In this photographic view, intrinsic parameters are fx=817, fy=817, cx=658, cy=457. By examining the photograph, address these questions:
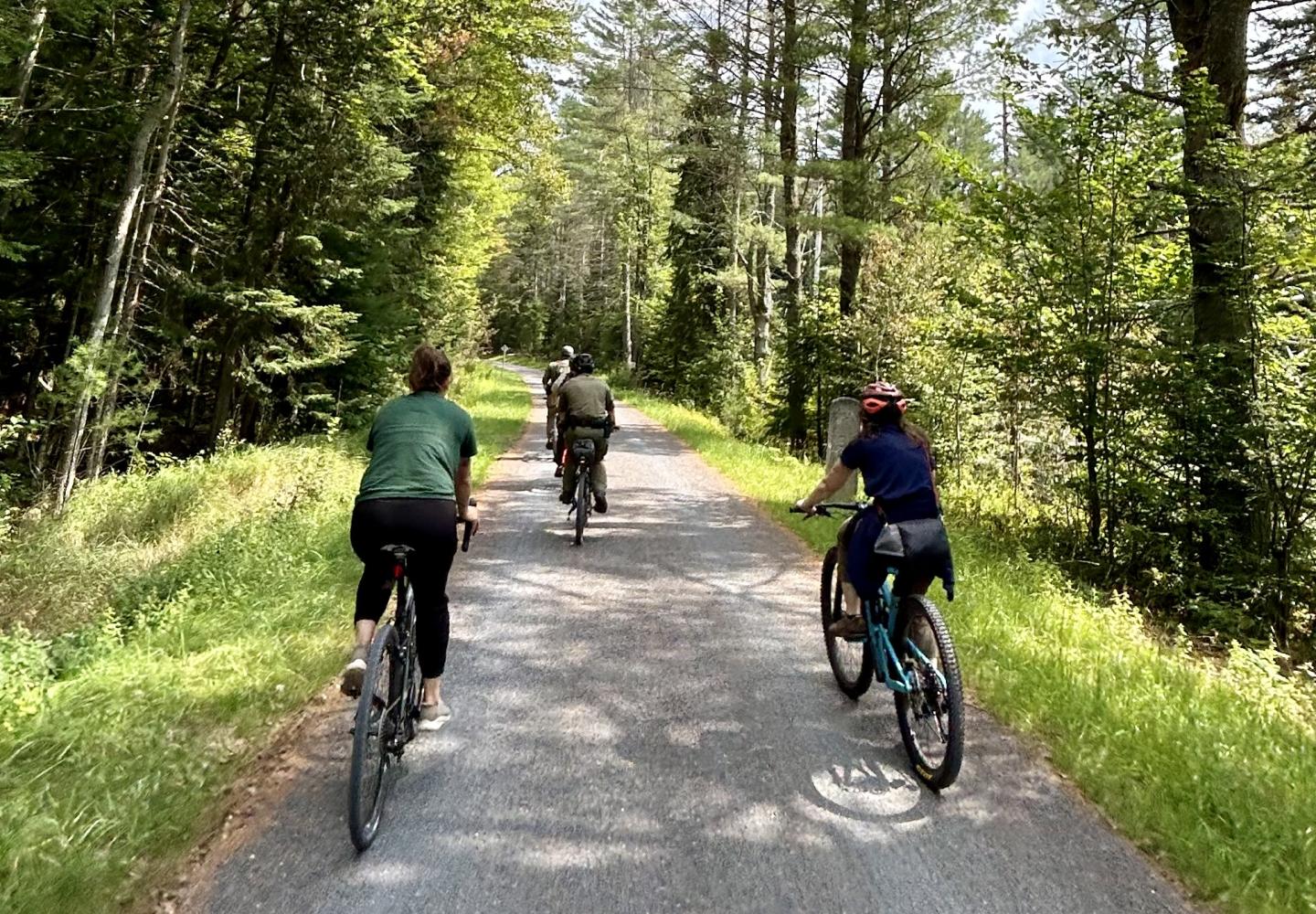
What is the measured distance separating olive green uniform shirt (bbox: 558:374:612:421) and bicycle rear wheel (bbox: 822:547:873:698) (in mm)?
3898

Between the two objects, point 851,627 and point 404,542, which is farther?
point 851,627

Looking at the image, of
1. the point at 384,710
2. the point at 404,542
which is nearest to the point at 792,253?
the point at 404,542

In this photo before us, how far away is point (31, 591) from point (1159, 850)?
7839 mm

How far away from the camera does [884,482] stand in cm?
403

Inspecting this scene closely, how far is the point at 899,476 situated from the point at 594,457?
4.79 metres

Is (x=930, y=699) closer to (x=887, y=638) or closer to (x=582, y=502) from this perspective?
(x=887, y=638)

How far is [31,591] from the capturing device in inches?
261

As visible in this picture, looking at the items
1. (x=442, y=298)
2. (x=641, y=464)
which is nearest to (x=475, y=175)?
(x=442, y=298)

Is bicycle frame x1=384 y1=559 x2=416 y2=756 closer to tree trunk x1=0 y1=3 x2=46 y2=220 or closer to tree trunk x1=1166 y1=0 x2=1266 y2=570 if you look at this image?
tree trunk x1=1166 y1=0 x2=1266 y2=570

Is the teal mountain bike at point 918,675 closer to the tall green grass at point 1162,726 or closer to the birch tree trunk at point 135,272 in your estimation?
the tall green grass at point 1162,726

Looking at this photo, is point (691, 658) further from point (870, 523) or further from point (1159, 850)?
point (1159, 850)

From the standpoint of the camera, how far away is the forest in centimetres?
730

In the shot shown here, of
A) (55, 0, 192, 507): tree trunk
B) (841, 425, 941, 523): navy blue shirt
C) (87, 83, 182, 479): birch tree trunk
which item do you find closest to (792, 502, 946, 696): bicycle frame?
(841, 425, 941, 523): navy blue shirt

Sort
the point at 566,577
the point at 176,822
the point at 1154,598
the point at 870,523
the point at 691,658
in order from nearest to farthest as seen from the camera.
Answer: the point at 176,822, the point at 870,523, the point at 691,658, the point at 566,577, the point at 1154,598
